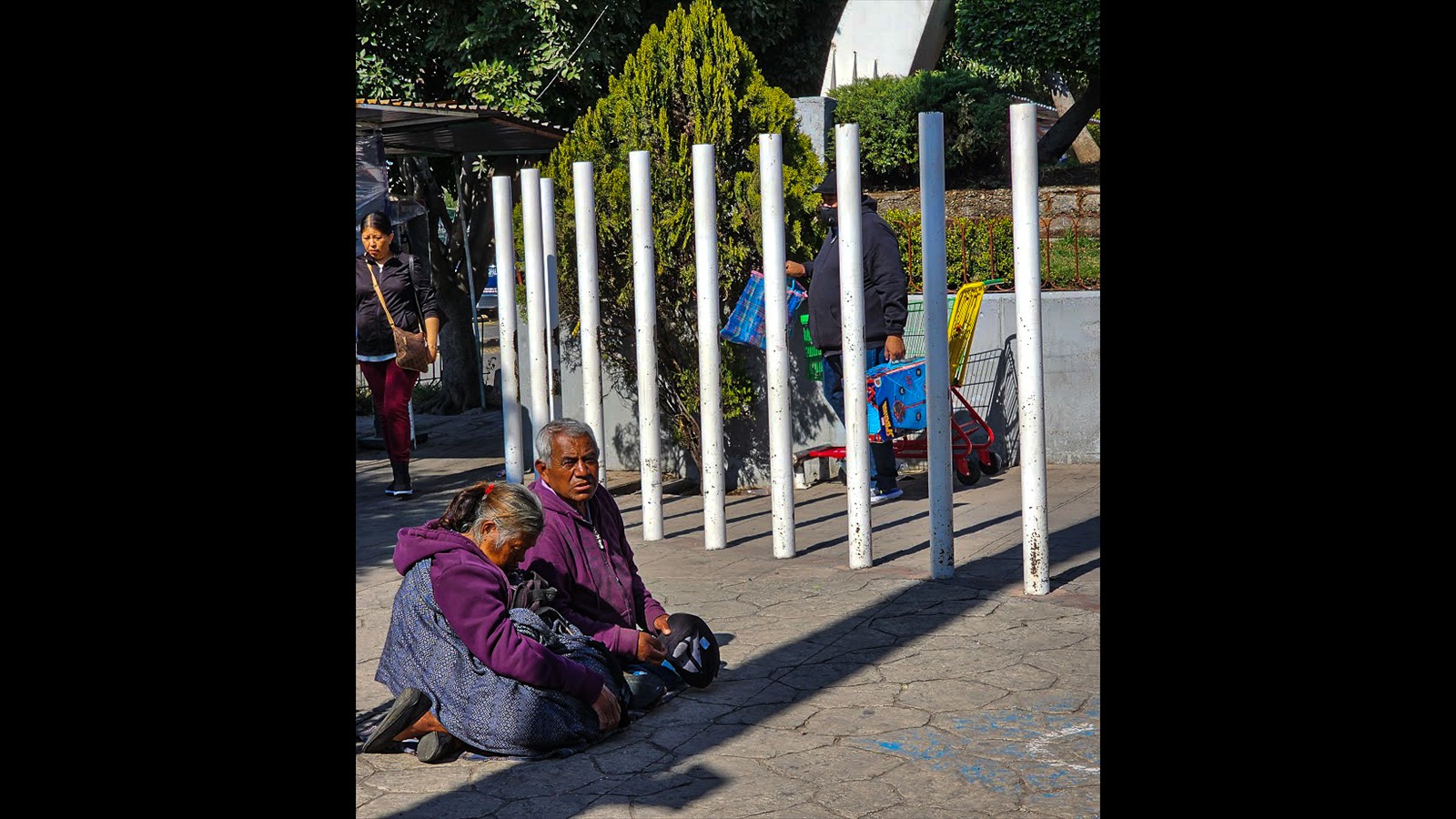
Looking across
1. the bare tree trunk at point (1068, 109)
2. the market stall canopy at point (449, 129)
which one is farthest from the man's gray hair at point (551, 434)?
the bare tree trunk at point (1068, 109)

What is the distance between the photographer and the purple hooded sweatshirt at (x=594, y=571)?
5168 mm

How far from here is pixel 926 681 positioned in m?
5.41

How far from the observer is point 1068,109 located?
21.0 metres

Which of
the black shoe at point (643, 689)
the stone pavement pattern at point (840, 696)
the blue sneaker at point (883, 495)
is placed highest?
the blue sneaker at point (883, 495)

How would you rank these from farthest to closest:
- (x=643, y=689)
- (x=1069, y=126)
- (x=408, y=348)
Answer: (x=1069, y=126)
(x=408, y=348)
(x=643, y=689)

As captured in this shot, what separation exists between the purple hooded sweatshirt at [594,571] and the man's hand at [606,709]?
0.92 ft

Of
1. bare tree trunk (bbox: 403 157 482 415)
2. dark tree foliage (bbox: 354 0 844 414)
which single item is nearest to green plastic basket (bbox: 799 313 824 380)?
dark tree foliage (bbox: 354 0 844 414)

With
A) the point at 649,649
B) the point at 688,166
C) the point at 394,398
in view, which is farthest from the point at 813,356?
the point at 649,649

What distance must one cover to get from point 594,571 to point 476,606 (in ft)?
2.92

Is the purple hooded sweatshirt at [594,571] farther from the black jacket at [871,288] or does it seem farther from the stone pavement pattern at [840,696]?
the black jacket at [871,288]

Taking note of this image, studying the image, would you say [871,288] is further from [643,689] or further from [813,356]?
[643,689]

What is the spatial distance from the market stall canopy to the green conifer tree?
942 millimetres
